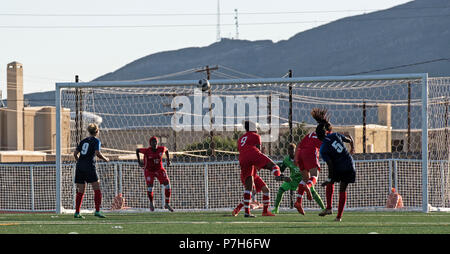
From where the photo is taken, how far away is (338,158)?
11.1 m

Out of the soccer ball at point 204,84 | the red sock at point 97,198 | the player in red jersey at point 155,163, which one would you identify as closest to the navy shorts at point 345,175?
the red sock at point 97,198

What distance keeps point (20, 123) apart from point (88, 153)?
185ft

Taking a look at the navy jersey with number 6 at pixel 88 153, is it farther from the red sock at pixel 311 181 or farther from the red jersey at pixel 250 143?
the red sock at pixel 311 181

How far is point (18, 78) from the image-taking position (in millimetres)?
68750

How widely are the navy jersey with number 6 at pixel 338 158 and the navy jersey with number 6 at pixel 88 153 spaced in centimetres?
413

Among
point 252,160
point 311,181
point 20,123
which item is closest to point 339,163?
point 252,160

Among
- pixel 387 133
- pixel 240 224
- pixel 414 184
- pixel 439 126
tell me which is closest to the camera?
pixel 240 224

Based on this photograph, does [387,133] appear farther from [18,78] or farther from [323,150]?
[323,150]

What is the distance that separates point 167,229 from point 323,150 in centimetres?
288

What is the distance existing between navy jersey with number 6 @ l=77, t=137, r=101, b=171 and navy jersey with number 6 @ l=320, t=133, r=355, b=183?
13.5 ft

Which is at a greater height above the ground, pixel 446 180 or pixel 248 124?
pixel 248 124

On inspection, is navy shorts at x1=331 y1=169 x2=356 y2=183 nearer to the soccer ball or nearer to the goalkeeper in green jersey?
the goalkeeper in green jersey
